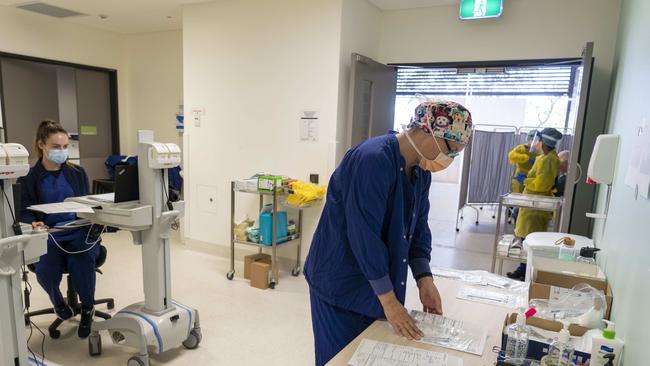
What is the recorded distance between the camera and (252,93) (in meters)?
4.23

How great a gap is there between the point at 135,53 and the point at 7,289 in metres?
4.81

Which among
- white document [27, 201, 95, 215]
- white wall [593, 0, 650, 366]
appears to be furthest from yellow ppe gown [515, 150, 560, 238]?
white document [27, 201, 95, 215]

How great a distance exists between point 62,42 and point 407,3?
4.37 metres

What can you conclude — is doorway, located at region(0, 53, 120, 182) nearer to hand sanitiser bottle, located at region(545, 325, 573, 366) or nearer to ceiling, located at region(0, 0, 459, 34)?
ceiling, located at region(0, 0, 459, 34)

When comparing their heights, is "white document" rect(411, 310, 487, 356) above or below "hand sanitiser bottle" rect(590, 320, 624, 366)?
below

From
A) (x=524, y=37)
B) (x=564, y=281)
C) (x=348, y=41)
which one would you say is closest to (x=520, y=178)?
(x=524, y=37)

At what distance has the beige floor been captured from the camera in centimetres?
264

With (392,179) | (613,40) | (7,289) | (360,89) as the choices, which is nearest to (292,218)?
(360,89)

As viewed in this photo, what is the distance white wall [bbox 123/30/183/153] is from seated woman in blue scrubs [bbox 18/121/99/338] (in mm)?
2936

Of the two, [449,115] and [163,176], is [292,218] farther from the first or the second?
[449,115]

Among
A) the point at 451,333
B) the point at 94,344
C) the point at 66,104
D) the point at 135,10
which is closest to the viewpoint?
the point at 451,333

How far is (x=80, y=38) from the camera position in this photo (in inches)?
213

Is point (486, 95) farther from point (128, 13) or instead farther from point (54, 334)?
point (54, 334)

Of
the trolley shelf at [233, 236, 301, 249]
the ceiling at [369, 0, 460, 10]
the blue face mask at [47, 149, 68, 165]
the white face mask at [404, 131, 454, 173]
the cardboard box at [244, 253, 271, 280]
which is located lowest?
the cardboard box at [244, 253, 271, 280]
